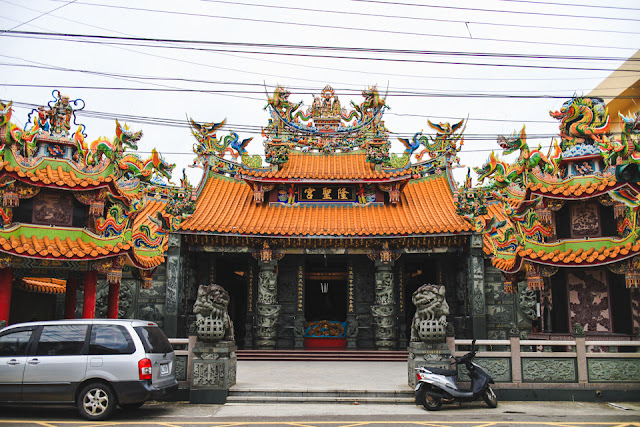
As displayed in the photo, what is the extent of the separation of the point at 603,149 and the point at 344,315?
1110 cm

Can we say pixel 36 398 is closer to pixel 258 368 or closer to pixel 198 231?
pixel 258 368

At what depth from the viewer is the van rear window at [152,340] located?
8.52 m

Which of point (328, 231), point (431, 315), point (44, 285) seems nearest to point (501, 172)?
point (431, 315)

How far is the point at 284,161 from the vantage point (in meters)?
19.6

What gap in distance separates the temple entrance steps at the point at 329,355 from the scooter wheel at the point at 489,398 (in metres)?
7.39

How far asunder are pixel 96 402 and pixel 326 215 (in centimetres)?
1182

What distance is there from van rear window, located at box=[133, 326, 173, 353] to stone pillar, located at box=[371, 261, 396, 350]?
9737mm

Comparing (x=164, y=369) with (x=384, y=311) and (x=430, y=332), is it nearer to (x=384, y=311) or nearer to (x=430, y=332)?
(x=430, y=332)

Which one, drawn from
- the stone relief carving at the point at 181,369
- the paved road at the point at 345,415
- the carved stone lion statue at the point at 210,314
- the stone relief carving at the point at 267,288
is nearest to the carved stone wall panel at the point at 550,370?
the paved road at the point at 345,415

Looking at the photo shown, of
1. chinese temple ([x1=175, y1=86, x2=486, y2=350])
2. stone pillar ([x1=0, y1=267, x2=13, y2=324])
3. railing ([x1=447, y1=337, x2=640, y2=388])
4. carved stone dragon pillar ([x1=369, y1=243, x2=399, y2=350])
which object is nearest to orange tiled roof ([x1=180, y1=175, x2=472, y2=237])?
chinese temple ([x1=175, y1=86, x2=486, y2=350])

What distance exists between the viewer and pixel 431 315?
34.2 feet

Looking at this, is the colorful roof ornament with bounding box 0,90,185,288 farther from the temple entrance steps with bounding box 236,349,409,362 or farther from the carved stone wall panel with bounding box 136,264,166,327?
the temple entrance steps with bounding box 236,349,409,362

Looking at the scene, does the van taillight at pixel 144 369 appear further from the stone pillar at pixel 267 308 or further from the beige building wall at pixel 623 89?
the beige building wall at pixel 623 89

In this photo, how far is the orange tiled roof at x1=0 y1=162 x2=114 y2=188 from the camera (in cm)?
1212
